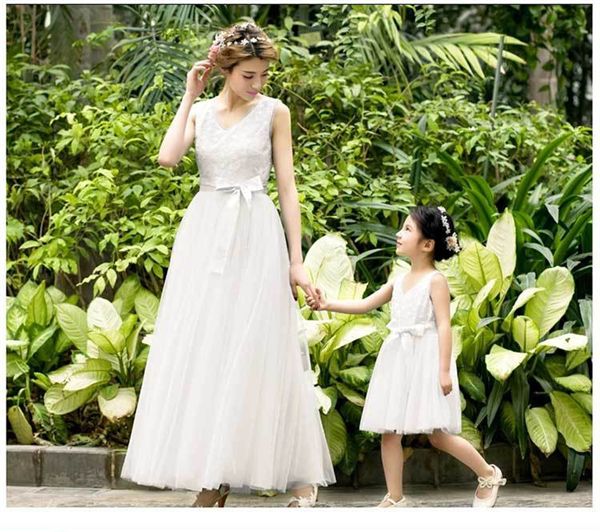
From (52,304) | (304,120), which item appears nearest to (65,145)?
(52,304)

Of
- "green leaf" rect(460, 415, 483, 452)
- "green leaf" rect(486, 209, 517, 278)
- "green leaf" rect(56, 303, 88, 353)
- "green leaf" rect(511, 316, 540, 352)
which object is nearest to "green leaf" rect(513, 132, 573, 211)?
"green leaf" rect(486, 209, 517, 278)

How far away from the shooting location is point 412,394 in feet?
14.4

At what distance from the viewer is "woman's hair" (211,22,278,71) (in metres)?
4.06

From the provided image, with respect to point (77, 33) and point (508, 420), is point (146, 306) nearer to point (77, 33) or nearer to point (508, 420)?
point (508, 420)

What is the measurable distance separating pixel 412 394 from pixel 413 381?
0.05 metres

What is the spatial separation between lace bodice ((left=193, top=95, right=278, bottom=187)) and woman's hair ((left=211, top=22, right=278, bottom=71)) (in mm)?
198

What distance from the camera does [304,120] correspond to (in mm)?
6797

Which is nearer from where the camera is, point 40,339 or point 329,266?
point 329,266

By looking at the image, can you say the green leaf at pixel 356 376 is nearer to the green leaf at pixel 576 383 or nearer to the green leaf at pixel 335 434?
the green leaf at pixel 335 434

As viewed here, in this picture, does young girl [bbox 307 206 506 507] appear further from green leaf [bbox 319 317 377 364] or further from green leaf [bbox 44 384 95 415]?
green leaf [bbox 44 384 95 415]

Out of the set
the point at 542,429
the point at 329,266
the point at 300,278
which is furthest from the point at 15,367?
the point at 542,429

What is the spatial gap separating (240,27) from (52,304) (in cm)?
231

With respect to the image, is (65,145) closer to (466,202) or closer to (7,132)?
(7,132)

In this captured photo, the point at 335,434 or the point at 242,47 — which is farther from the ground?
the point at 242,47
